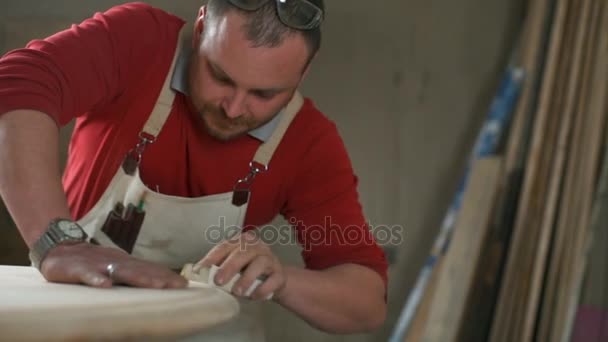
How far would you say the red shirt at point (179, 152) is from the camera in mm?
1509

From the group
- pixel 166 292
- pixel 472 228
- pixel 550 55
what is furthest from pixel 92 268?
pixel 550 55

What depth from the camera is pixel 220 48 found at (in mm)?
1430

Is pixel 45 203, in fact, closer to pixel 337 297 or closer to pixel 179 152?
pixel 179 152

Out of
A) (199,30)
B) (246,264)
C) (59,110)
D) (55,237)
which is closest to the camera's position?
(55,237)

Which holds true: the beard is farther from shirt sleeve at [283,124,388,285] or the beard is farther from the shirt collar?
shirt sleeve at [283,124,388,285]

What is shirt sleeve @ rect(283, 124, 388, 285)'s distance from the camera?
165cm

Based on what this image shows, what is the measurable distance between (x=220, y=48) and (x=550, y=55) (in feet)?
4.89

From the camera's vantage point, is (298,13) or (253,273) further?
(298,13)

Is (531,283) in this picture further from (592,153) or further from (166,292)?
(166,292)

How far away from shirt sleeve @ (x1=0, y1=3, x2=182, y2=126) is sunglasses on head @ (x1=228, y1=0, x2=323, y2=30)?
0.25 metres

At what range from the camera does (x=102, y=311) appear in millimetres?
727

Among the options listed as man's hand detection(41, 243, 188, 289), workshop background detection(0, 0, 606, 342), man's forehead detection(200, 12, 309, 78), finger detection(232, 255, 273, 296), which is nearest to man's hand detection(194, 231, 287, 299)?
finger detection(232, 255, 273, 296)

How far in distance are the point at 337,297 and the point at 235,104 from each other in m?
0.46
